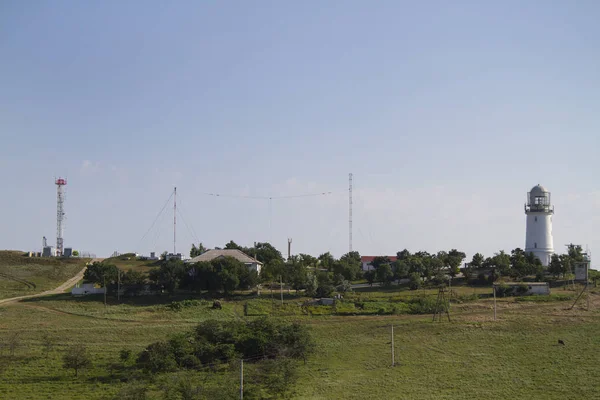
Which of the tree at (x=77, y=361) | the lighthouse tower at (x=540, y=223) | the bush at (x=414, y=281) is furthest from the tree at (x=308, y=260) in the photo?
the tree at (x=77, y=361)

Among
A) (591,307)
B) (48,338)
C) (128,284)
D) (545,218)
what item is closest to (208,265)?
(128,284)

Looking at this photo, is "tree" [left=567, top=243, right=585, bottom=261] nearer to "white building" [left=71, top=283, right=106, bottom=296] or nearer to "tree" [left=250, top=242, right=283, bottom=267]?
"tree" [left=250, top=242, right=283, bottom=267]

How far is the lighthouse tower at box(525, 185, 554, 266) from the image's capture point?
86.9 metres

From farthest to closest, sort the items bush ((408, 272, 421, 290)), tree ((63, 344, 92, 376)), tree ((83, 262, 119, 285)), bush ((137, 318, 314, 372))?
bush ((408, 272, 421, 290))
tree ((83, 262, 119, 285))
bush ((137, 318, 314, 372))
tree ((63, 344, 92, 376))

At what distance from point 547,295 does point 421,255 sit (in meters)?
24.8

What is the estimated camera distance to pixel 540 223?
87.3 metres

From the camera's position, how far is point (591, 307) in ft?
195

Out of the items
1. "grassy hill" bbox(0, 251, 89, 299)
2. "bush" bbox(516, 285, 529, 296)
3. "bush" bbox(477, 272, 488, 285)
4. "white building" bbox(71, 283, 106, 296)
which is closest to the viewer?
"bush" bbox(516, 285, 529, 296)

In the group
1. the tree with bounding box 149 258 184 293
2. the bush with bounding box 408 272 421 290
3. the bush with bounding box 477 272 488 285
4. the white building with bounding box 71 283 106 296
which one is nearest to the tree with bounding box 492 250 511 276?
the bush with bounding box 477 272 488 285

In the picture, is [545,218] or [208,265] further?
[545,218]

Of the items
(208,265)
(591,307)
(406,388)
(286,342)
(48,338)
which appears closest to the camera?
(406,388)

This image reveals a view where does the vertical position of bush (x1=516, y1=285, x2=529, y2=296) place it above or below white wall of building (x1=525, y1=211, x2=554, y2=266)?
below

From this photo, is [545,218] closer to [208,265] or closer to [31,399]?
[208,265]

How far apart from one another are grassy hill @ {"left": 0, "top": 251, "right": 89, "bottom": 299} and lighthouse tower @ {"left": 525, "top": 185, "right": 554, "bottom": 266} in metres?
68.6
